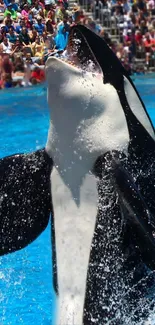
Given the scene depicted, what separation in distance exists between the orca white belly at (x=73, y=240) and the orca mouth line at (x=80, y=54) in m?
0.82

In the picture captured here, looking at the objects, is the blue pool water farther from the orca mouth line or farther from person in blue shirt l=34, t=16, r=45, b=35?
person in blue shirt l=34, t=16, r=45, b=35

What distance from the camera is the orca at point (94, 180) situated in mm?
5758

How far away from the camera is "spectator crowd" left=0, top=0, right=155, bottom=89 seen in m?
11.5

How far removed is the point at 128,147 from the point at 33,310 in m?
3.15

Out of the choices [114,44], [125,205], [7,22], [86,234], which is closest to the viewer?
[125,205]

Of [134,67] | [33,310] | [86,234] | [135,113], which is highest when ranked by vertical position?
[135,113]

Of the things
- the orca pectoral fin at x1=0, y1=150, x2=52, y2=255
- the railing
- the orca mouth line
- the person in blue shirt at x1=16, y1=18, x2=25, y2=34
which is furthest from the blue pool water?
the railing

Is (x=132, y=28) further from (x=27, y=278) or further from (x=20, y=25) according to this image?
(x=27, y=278)

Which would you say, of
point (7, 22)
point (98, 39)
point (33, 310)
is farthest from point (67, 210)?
point (7, 22)

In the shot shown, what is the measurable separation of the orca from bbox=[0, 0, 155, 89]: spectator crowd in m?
0.45

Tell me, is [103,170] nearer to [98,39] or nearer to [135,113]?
[135,113]

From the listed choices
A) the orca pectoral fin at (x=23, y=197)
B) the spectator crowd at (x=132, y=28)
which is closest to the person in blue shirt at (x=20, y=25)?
the orca pectoral fin at (x=23, y=197)

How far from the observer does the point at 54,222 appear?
6.08 m

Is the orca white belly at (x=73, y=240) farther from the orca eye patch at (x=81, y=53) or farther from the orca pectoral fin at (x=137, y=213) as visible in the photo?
the orca eye patch at (x=81, y=53)
